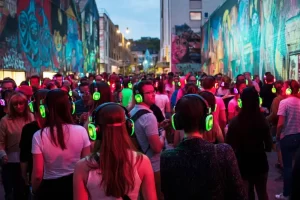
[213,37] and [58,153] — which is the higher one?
[213,37]

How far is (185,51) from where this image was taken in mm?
48094

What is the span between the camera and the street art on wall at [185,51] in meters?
47.6

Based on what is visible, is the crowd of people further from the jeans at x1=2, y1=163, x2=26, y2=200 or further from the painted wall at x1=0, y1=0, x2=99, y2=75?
the painted wall at x1=0, y1=0, x2=99, y2=75

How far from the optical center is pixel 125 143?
264 centimetres

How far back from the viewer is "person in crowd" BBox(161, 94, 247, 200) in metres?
2.65

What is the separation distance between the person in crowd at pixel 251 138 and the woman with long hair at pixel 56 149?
1.85 metres

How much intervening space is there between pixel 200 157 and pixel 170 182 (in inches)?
11.2

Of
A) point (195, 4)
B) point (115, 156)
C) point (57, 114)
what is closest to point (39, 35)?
point (57, 114)

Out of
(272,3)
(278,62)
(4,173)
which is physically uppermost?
(272,3)

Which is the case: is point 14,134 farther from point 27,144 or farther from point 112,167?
point 112,167

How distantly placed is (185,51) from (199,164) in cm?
4601

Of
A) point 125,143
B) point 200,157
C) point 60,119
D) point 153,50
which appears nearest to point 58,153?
point 60,119

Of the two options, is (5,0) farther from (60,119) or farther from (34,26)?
(60,119)

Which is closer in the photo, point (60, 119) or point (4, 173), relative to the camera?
point (60, 119)
